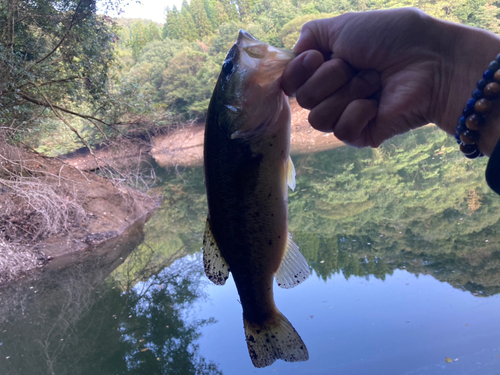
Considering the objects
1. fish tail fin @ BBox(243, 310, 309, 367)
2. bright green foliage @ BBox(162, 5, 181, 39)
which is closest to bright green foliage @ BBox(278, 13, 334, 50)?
bright green foliage @ BBox(162, 5, 181, 39)

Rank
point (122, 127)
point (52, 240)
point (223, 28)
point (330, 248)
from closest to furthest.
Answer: point (330, 248)
point (52, 240)
point (122, 127)
point (223, 28)

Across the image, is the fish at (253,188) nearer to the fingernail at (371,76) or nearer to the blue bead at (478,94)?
the fingernail at (371,76)

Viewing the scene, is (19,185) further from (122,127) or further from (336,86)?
(336,86)

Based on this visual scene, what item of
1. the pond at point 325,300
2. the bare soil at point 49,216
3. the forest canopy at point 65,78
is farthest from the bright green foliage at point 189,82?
the pond at point 325,300

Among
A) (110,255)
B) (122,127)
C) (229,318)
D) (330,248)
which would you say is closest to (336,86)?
(229,318)

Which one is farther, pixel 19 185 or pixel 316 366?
pixel 19 185

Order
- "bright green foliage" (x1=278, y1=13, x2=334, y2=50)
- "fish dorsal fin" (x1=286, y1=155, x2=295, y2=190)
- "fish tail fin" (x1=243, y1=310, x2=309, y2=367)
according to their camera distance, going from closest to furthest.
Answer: "fish dorsal fin" (x1=286, y1=155, x2=295, y2=190) → "fish tail fin" (x1=243, y1=310, x2=309, y2=367) → "bright green foliage" (x1=278, y1=13, x2=334, y2=50)

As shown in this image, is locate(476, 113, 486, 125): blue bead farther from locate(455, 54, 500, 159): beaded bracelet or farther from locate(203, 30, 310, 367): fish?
locate(203, 30, 310, 367): fish
